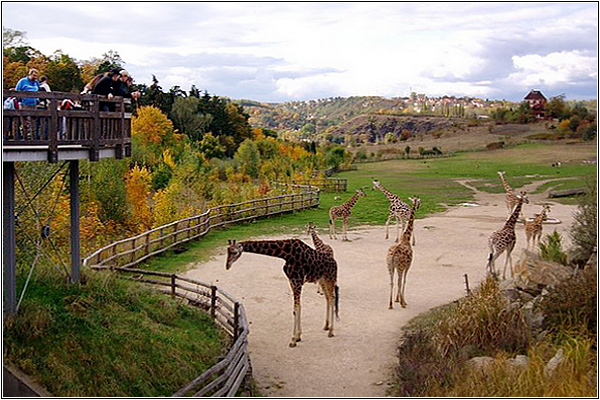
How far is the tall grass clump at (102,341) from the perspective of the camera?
29.6 ft

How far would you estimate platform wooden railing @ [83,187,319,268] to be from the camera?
1786 cm

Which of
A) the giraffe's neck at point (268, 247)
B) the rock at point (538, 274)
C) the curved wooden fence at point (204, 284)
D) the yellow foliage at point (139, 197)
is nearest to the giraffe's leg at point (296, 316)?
the giraffe's neck at point (268, 247)

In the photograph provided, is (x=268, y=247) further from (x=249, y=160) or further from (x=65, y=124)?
(x=249, y=160)

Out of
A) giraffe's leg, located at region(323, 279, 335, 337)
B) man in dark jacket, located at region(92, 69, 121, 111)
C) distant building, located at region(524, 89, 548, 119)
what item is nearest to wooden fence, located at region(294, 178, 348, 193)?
giraffe's leg, located at region(323, 279, 335, 337)

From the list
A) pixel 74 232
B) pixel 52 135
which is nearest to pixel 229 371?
pixel 74 232

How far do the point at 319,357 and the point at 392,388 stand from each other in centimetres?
174

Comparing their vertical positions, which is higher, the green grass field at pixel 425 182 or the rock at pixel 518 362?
the green grass field at pixel 425 182

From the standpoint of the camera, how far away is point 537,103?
295 ft

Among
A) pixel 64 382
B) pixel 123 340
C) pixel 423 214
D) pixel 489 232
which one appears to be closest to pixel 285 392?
pixel 123 340

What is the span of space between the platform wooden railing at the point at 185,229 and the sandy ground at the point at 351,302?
1.71 m

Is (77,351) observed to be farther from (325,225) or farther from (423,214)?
(423,214)

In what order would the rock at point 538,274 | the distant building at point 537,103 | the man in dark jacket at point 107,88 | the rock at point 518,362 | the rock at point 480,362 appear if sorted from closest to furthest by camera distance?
the rock at point 518,362 → the rock at point 480,362 → the man in dark jacket at point 107,88 → the rock at point 538,274 → the distant building at point 537,103

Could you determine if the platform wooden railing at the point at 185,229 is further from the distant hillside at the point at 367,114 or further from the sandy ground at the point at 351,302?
the distant hillside at the point at 367,114

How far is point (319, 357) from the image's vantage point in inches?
472
